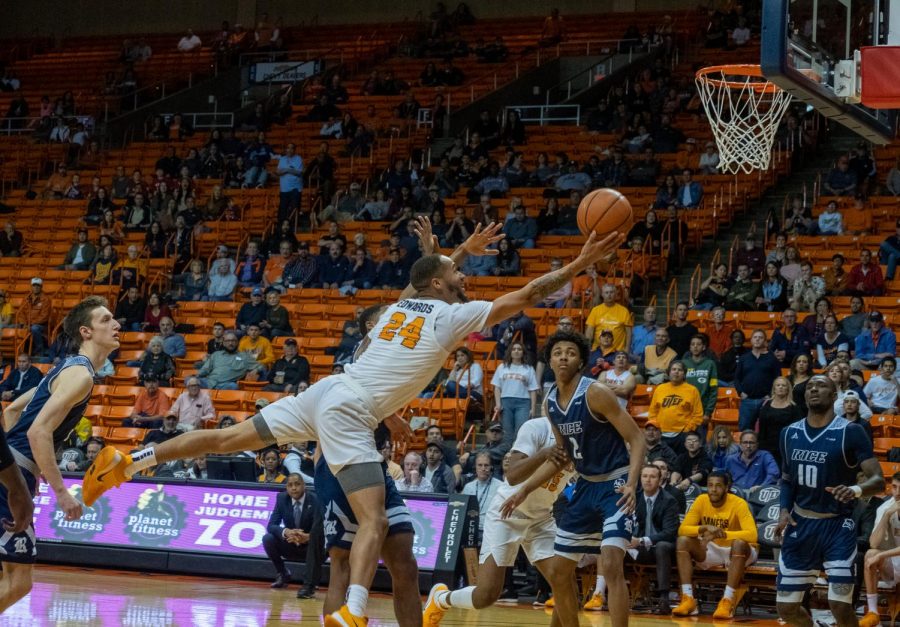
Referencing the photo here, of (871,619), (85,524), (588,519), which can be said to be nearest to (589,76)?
(85,524)

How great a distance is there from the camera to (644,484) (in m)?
12.8

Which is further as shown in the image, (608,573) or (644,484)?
(644,484)

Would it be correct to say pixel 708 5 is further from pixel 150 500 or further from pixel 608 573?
pixel 608 573

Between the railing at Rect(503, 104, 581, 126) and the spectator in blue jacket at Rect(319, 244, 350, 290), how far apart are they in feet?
20.4

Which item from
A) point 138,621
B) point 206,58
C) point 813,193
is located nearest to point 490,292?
point 813,193

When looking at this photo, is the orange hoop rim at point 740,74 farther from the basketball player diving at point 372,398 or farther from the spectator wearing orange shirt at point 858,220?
the basketball player diving at point 372,398

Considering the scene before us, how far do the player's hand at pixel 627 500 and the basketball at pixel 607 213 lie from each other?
1.60 metres

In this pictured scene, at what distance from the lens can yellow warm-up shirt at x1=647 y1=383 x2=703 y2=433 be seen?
1468 centimetres

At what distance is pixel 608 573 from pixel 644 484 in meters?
4.68

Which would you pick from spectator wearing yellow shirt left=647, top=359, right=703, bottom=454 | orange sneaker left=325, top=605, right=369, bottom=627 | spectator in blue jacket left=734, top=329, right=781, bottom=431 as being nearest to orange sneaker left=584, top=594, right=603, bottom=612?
spectator wearing yellow shirt left=647, top=359, right=703, bottom=454

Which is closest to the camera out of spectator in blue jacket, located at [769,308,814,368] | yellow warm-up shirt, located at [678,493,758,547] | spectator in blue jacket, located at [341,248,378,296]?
yellow warm-up shirt, located at [678,493,758,547]

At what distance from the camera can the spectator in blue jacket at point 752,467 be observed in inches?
531

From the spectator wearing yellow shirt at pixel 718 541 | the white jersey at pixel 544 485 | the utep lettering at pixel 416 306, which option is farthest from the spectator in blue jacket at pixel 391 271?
the utep lettering at pixel 416 306

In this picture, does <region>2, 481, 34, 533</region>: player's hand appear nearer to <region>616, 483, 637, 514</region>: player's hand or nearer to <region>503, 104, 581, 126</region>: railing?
<region>616, 483, 637, 514</region>: player's hand
